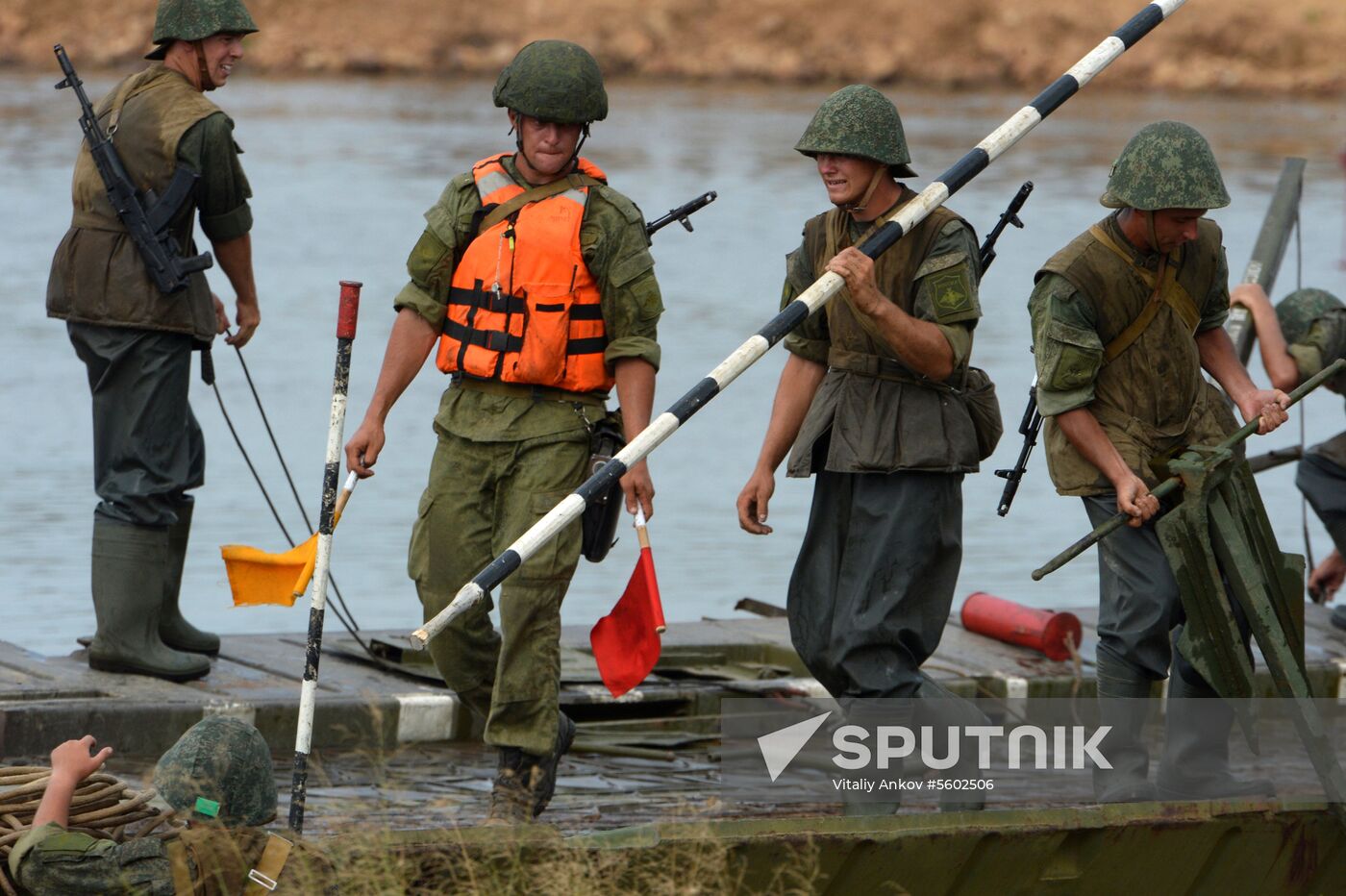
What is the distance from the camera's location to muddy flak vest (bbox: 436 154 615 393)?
24.1 feet

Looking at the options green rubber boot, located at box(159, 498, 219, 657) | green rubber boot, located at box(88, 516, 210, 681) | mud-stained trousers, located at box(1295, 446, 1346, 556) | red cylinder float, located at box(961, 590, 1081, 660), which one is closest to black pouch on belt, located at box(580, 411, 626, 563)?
green rubber boot, located at box(88, 516, 210, 681)

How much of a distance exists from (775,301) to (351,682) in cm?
1400

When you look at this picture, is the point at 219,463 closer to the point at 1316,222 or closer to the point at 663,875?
the point at 663,875

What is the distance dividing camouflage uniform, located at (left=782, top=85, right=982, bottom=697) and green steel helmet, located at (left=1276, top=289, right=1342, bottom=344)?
309 centimetres

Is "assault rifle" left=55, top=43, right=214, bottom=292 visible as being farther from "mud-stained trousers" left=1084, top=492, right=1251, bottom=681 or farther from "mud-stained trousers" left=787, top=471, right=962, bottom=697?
"mud-stained trousers" left=1084, top=492, right=1251, bottom=681

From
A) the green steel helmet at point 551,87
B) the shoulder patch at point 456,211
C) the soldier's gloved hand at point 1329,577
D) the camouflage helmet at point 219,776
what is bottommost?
the camouflage helmet at point 219,776

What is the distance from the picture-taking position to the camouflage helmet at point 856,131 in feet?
23.3

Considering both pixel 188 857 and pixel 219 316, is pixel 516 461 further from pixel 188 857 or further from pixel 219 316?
pixel 219 316

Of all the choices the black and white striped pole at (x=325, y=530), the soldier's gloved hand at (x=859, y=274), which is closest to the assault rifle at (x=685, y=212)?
the soldier's gloved hand at (x=859, y=274)

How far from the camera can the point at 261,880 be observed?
5.72 m

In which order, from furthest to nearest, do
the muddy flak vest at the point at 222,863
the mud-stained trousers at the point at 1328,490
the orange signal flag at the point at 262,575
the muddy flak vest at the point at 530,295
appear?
the mud-stained trousers at the point at 1328,490 < the orange signal flag at the point at 262,575 < the muddy flak vest at the point at 530,295 < the muddy flak vest at the point at 222,863

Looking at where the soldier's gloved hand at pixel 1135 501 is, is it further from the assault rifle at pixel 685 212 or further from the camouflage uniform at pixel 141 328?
the camouflage uniform at pixel 141 328

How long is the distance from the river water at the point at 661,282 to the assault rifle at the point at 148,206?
291cm

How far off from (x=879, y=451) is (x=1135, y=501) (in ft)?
2.35
